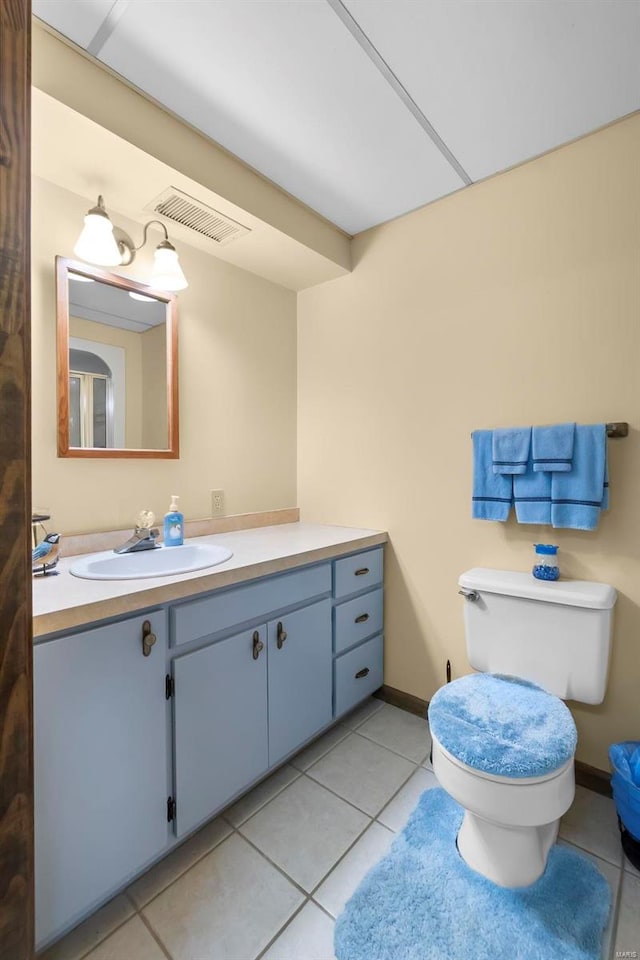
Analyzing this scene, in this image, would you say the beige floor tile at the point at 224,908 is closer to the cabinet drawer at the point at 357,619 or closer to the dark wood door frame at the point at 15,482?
the dark wood door frame at the point at 15,482

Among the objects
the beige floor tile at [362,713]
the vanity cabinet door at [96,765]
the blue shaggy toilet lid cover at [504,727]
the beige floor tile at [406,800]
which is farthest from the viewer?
the beige floor tile at [362,713]

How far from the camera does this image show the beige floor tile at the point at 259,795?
1455 mm

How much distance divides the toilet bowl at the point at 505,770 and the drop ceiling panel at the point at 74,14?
7.01 ft

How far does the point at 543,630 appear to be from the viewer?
147 cm

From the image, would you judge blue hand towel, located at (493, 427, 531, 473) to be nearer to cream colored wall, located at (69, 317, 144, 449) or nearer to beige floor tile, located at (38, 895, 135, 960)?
cream colored wall, located at (69, 317, 144, 449)

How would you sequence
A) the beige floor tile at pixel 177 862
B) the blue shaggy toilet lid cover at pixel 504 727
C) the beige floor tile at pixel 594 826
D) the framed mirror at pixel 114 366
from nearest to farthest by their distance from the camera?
the blue shaggy toilet lid cover at pixel 504 727 < the beige floor tile at pixel 177 862 < the beige floor tile at pixel 594 826 < the framed mirror at pixel 114 366

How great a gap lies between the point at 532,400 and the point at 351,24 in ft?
4.26

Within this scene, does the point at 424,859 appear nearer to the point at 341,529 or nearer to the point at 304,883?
the point at 304,883

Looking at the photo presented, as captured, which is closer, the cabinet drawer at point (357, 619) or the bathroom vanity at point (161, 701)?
the bathroom vanity at point (161, 701)

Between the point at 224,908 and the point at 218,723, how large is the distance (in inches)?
17.2

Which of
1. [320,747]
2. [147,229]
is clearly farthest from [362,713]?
[147,229]

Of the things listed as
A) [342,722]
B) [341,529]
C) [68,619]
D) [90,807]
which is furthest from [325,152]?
[342,722]

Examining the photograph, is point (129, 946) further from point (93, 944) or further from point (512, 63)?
point (512, 63)

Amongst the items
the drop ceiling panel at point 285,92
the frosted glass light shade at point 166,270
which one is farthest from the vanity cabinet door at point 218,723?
the drop ceiling panel at point 285,92
